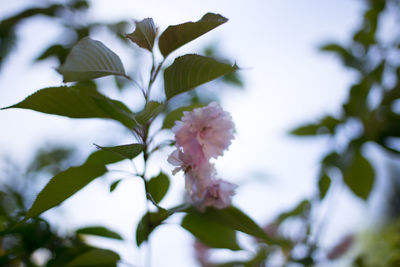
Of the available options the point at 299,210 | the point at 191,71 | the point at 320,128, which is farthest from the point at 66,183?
the point at 320,128

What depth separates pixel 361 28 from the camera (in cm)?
127

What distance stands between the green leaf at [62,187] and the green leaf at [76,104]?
0.25ft

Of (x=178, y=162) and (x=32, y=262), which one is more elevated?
(x=178, y=162)

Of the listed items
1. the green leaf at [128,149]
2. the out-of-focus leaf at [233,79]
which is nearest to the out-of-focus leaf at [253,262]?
the green leaf at [128,149]

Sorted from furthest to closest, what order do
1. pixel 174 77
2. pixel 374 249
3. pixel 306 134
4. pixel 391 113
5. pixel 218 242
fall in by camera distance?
1. pixel 306 134
2. pixel 391 113
3. pixel 374 249
4. pixel 218 242
5. pixel 174 77

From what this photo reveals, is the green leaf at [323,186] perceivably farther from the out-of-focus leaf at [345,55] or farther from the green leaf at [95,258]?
the out-of-focus leaf at [345,55]

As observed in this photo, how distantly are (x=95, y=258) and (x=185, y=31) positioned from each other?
348 mm

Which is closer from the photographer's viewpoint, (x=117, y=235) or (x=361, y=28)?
(x=117, y=235)

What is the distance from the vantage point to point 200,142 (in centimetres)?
44

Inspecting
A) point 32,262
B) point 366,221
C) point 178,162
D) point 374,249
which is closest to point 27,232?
point 32,262

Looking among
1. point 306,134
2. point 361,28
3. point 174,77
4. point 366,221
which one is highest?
point 174,77

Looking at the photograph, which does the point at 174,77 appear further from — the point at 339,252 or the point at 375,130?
the point at 339,252

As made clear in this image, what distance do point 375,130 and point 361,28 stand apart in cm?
48

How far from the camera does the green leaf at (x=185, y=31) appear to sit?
0.40 meters
